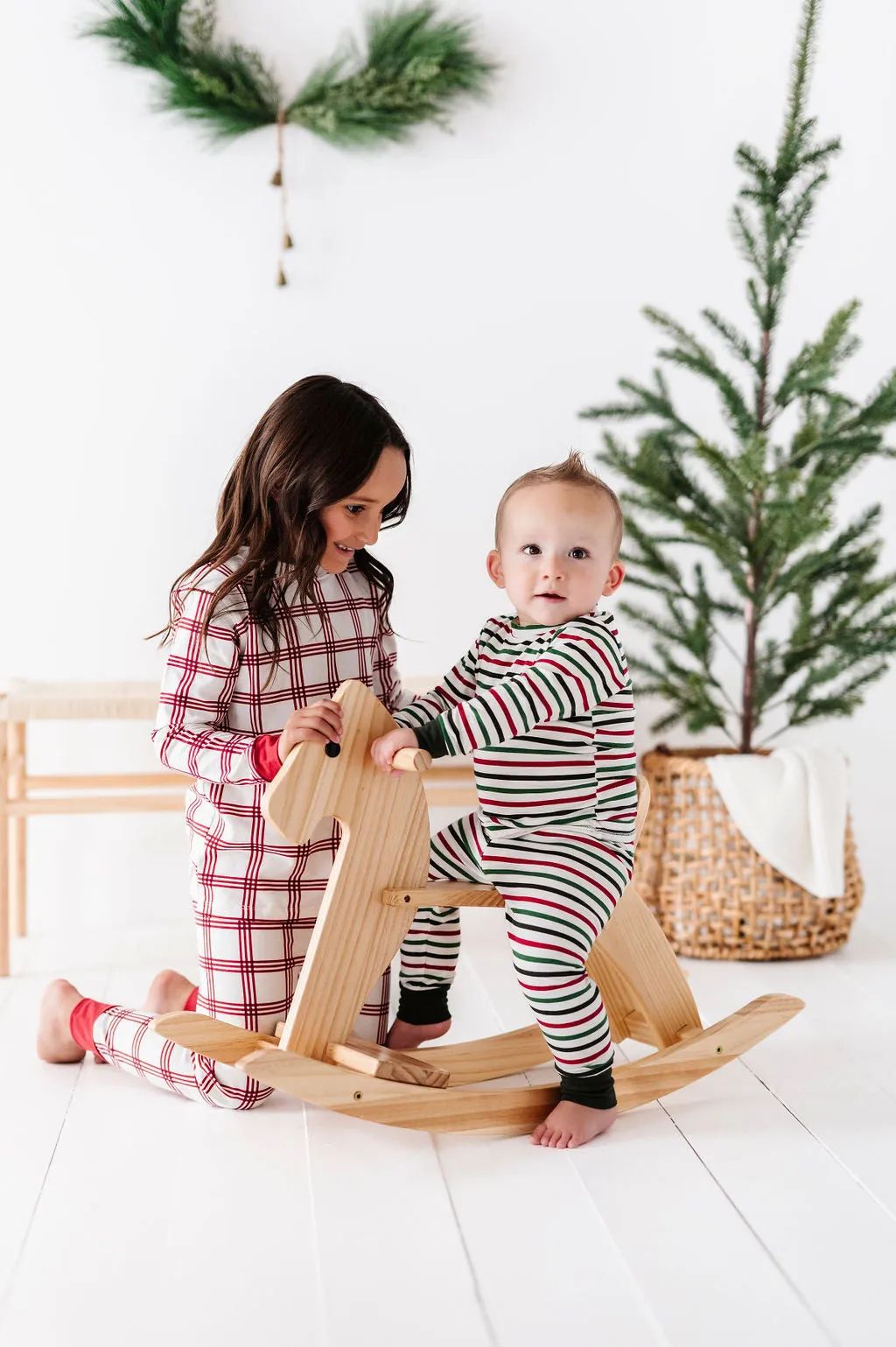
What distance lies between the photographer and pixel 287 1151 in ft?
4.77

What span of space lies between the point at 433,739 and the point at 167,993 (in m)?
0.60

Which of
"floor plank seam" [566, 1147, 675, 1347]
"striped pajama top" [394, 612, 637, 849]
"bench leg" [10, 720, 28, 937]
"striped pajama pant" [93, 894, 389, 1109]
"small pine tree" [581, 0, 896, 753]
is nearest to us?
"floor plank seam" [566, 1147, 675, 1347]

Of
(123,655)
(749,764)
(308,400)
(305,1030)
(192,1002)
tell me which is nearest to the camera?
(305,1030)

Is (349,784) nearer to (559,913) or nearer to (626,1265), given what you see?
(559,913)

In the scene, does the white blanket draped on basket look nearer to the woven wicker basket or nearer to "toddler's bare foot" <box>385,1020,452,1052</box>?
the woven wicker basket

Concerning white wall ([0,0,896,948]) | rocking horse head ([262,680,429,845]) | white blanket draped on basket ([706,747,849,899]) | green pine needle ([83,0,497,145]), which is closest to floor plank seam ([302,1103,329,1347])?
rocking horse head ([262,680,429,845])

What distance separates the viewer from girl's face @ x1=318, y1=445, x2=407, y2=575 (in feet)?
5.13

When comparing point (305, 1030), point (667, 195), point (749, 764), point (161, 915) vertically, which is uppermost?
point (667, 195)

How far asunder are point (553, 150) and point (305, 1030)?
1765 mm

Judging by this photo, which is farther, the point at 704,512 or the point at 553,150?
the point at 553,150

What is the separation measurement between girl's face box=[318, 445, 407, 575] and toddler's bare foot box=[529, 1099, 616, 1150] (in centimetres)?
68

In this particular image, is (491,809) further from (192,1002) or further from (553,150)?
(553,150)

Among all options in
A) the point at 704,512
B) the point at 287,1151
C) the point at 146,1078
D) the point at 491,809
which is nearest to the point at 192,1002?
the point at 146,1078

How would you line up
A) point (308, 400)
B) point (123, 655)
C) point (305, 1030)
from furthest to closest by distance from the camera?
point (123, 655), point (308, 400), point (305, 1030)
